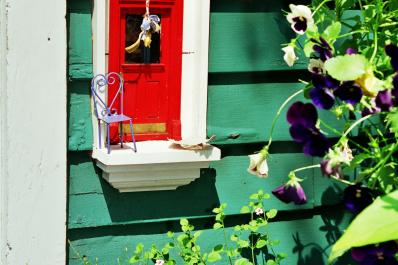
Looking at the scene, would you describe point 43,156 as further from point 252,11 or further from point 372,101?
point 372,101

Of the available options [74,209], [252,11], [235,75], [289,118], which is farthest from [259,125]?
[289,118]

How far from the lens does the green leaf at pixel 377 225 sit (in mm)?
1801

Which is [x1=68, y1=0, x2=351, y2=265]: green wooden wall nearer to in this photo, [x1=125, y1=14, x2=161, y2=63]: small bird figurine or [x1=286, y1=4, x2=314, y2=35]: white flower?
[x1=125, y1=14, x2=161, y2=63]: small bird figurine

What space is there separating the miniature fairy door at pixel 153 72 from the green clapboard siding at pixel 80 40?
15 centimetres

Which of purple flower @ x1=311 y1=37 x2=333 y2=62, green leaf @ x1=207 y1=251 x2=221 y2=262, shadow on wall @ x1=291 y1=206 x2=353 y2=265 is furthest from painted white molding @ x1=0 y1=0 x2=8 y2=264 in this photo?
shadow on wall @ x1=291 y1=206 x2=353 y2=265

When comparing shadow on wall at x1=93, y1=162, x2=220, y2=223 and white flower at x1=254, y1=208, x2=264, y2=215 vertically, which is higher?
shadow on wall at x1=93, y1=162, x2=220, y2=223

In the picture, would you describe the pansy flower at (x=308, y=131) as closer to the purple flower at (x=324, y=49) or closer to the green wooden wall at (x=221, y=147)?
the purple flower at (x=324, y=49)

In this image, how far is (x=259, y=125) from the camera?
3.60 metres

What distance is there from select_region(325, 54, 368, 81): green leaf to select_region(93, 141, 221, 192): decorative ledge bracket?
3.23ft

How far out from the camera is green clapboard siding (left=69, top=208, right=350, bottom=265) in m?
3.42

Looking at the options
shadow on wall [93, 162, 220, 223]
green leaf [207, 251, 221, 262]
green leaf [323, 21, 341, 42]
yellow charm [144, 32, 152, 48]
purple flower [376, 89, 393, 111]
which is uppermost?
green leaf [323, 21, 341, 42]

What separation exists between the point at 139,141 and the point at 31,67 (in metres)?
0.55

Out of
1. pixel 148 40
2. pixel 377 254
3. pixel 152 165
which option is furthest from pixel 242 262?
pixel 377 254

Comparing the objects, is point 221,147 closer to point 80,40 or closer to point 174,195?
point 174,195
